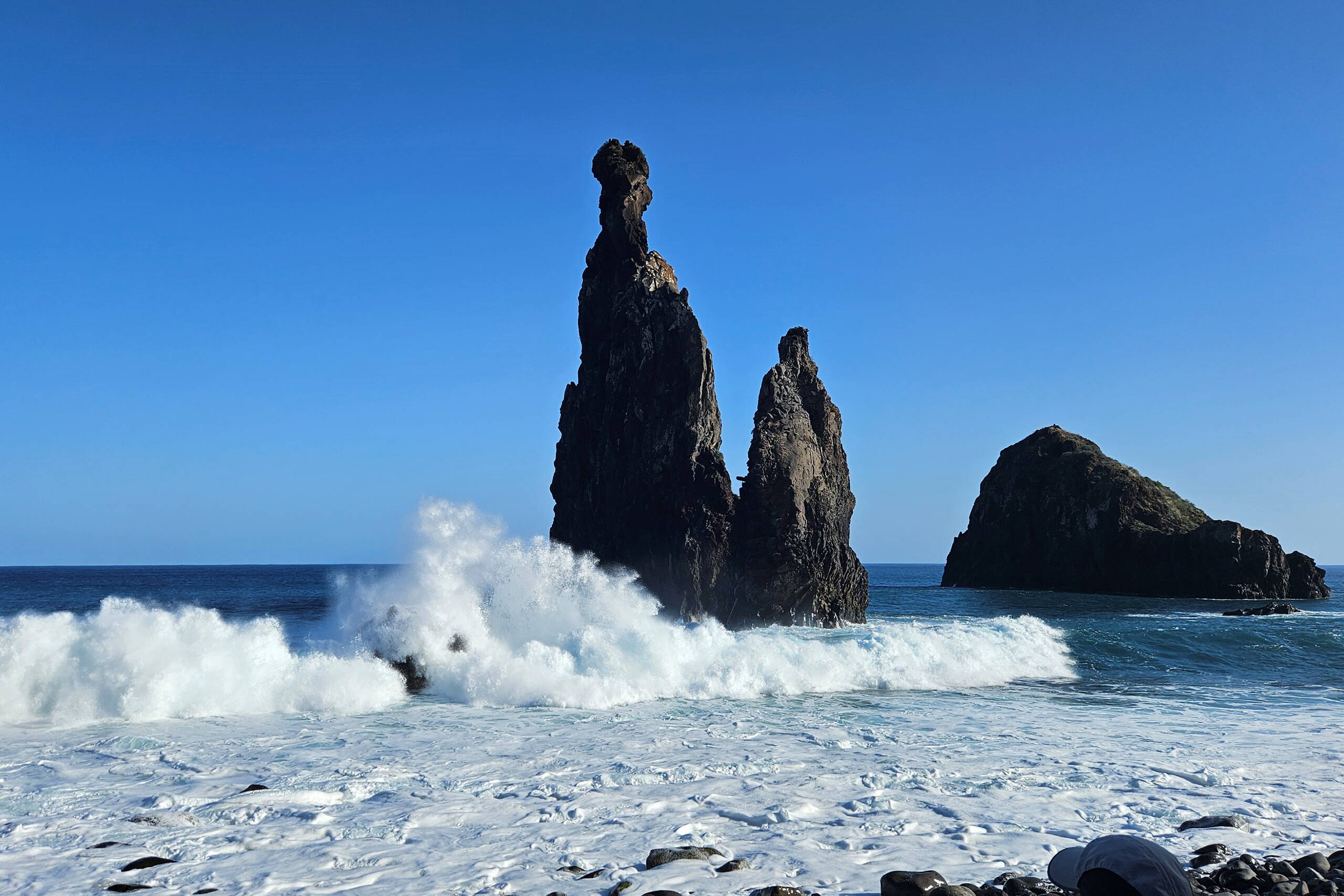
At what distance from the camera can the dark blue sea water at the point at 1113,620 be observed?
18.1 metres

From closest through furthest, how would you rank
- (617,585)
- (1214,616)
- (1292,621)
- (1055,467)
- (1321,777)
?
(1321,777), (617,585), (1292,621), (1214,616), (1055,467)

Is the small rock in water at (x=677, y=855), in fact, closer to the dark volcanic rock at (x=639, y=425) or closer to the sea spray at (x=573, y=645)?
the sea spray at (x=573, y=645)

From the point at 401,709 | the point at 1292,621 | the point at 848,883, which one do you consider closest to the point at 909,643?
the point at 401,709

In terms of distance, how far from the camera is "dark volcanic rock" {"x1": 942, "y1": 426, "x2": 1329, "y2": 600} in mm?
55594

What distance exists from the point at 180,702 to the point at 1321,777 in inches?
595

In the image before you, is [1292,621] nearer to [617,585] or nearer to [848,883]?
[617,585]

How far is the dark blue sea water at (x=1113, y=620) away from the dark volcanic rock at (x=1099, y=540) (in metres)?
4.57

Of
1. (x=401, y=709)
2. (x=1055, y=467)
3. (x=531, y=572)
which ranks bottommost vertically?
(x=401, y=709)

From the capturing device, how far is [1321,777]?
8938 millimetres

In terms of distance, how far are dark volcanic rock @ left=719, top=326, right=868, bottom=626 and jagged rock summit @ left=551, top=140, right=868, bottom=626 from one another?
0.17 feet

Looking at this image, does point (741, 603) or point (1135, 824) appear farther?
point (741, 603)

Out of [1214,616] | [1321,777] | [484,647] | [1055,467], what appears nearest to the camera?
[1321,777]

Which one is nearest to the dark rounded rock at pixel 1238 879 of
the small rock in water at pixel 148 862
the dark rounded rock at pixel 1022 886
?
the dark rounded rock at pixel 1022 886

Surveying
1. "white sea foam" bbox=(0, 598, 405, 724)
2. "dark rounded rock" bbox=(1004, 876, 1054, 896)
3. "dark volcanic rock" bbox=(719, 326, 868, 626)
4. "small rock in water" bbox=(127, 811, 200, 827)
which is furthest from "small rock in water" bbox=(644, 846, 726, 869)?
"dark volcanic rock" bbox=(719, 326, 868, 626)
